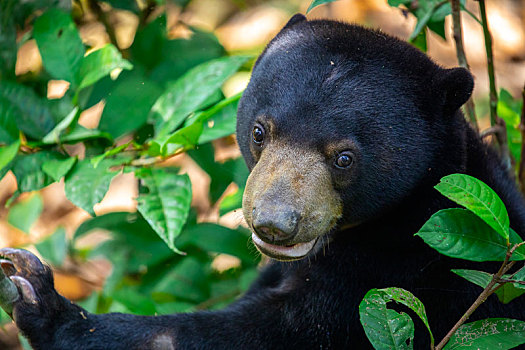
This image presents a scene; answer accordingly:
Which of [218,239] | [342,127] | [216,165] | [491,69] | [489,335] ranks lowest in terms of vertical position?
[218,239]

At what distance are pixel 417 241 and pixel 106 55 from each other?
1899 millimetres

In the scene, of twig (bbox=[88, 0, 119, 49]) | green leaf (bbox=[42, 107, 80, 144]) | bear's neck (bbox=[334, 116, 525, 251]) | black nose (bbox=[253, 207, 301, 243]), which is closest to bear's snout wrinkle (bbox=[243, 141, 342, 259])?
black nose (bbox=[253, 207, 301, 243])

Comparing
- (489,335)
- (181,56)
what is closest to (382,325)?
(489,335)

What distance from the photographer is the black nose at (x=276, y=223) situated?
2711mm

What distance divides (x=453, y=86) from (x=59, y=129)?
2.04 metres

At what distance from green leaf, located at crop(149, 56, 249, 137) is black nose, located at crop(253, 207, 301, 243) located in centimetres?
115

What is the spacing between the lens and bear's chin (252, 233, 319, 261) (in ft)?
9.56

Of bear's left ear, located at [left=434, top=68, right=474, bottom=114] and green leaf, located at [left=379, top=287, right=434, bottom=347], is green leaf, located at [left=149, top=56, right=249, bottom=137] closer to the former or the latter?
bear's left ear, located at [left=434, top=68, right=474, bottom=114]

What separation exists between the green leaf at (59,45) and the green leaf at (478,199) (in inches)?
87.6

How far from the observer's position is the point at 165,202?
348 centimetres

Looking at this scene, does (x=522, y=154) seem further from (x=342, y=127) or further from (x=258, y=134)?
(x=258, y=134)

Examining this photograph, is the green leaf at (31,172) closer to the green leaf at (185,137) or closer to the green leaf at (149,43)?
the green leaf at (185,137)

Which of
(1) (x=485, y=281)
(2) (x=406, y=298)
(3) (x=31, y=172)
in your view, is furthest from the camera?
(3) (x=31, y=172)

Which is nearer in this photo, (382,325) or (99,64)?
(382,325)
